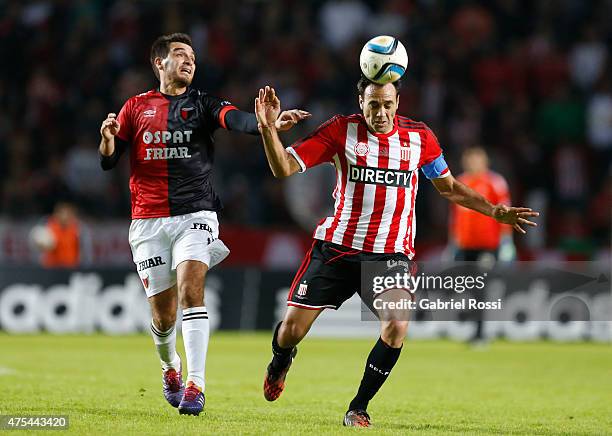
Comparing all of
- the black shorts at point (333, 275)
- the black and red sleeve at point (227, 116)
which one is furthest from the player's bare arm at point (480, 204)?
the black and red sleeve at point (227, 116)

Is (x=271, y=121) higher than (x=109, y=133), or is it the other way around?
(x=271, y=121)

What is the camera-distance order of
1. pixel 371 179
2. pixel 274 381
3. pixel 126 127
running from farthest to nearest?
pixel 274 381, pixel 126 127, pixel 371 179

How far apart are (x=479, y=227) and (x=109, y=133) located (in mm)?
8118

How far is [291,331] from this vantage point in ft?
24.9

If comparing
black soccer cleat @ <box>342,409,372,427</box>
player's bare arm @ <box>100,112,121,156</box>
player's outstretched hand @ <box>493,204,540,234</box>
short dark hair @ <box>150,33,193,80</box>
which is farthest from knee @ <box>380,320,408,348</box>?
short dark hair @ <box>150,33,193,80</box>

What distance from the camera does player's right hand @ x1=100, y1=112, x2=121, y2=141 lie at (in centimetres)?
738

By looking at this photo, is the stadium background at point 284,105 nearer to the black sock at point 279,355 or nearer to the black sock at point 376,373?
the black sock at point 279,355

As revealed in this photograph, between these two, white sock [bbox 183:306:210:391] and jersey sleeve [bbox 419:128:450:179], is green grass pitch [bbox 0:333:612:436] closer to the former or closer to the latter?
white sock [bbox 183:306:210:391]

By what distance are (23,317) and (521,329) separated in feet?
22.8

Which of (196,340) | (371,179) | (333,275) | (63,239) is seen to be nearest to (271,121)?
(371,179)

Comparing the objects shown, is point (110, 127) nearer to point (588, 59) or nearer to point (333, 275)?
point (333, 275)

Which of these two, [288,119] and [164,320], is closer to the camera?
[288,119]

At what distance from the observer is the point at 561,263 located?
53.7ft

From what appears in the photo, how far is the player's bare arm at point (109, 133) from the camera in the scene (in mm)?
7379
